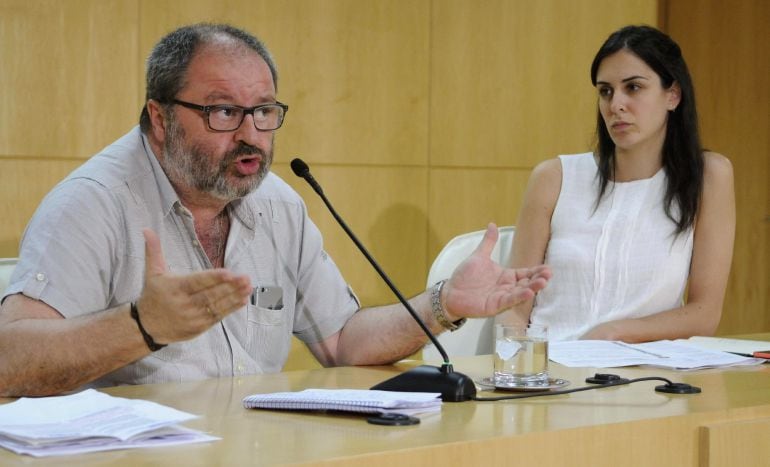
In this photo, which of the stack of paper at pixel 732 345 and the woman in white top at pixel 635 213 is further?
the woman in white top at pixel 635 213

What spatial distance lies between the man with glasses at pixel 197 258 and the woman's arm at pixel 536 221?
0.71 m

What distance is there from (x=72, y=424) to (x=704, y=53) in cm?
494

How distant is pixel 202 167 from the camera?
2186mm

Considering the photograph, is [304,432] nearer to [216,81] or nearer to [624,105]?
[216,81]

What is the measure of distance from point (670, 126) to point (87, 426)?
2.28 metres

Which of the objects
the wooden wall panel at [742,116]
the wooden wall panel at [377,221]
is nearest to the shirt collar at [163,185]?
the wooden wall panel at [377,221]

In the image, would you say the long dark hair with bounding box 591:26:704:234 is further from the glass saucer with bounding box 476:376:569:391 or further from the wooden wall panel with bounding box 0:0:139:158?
the wooden wall panel with bounding box 0:0:139:158

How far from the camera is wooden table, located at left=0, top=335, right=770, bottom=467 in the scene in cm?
133

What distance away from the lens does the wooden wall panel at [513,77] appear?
4.44 meters

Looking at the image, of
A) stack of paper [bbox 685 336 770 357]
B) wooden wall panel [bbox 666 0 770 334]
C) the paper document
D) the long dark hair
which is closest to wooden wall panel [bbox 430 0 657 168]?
wooden wall panel [bbox 666 0 770 334]

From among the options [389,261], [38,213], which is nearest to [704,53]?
[389,261]

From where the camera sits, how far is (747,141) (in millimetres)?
5477

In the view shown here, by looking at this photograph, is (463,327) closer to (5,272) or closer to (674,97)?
(674,97)

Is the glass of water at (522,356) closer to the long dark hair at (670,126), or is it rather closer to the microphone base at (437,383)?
the microphone base at (437,383)
